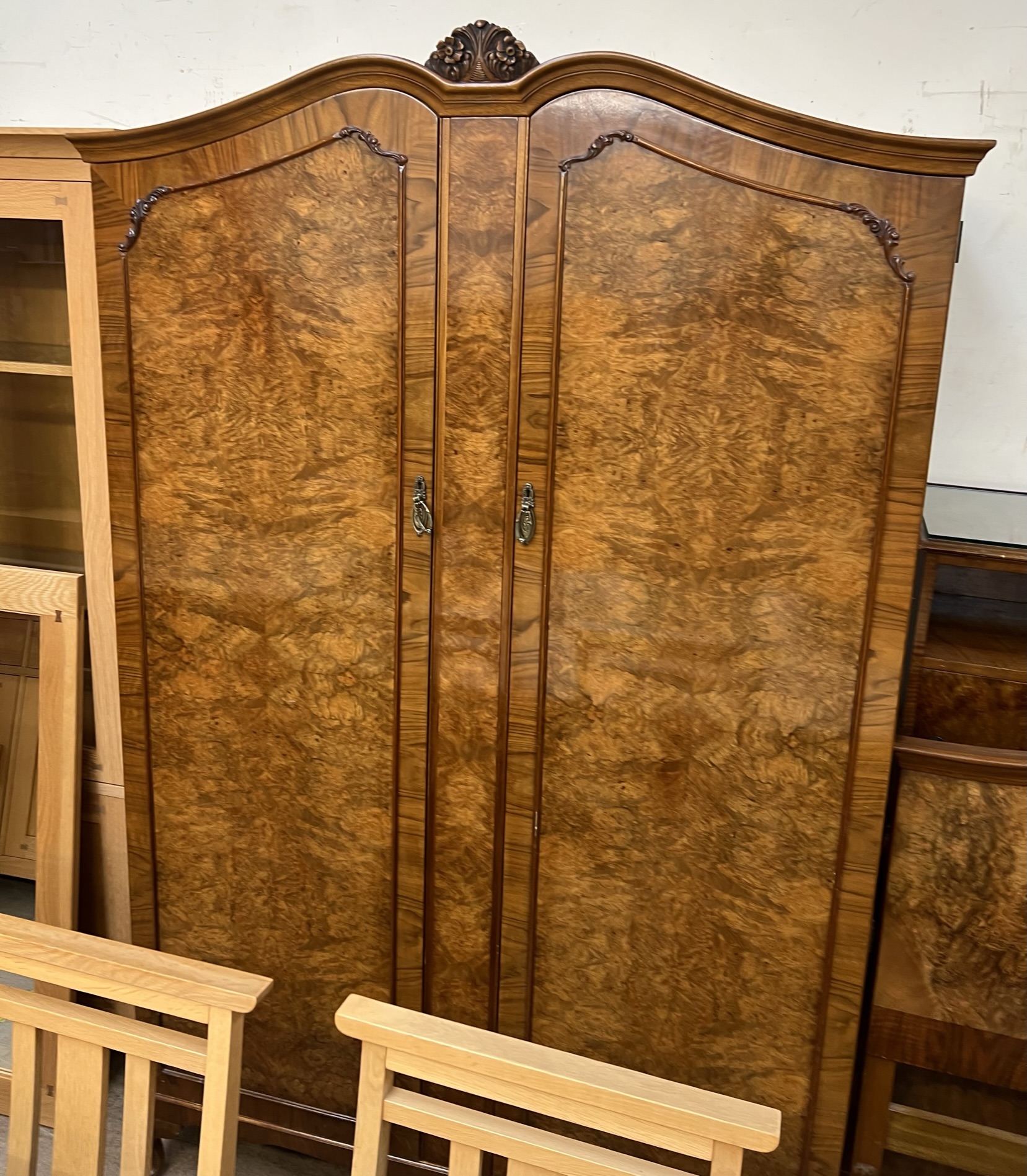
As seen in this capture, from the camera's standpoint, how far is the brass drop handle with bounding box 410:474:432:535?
1.46m

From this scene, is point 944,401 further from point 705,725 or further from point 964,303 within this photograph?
point 705,725

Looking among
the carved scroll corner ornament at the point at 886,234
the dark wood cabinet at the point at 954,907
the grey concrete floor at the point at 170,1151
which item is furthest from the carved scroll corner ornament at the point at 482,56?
the grey concrete floor at the point at 170,1151

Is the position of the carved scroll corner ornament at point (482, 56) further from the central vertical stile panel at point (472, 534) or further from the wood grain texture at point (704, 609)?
the wood grain texture at point (704, 609)

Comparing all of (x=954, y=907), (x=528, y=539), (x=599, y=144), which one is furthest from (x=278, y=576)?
(x=954, y=907)

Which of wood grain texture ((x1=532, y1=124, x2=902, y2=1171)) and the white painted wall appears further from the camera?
the white painted wall

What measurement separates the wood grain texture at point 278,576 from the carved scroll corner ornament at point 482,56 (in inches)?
6.0

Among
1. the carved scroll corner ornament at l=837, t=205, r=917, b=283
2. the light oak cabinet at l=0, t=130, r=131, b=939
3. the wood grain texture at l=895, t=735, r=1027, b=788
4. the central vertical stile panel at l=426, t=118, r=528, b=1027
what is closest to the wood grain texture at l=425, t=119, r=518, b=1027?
the central vertical stile panel at l=426, t=118, r=528, b=1027

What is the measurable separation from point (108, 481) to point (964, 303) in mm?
1530

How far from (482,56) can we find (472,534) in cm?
65

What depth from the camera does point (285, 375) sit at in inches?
58.7

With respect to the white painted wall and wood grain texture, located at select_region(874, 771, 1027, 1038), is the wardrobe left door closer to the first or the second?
the white painted wall

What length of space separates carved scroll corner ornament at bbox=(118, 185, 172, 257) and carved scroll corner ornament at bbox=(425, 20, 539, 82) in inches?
18.4

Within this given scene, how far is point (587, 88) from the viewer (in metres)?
1.28

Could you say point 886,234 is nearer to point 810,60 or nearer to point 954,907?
point 810,60
